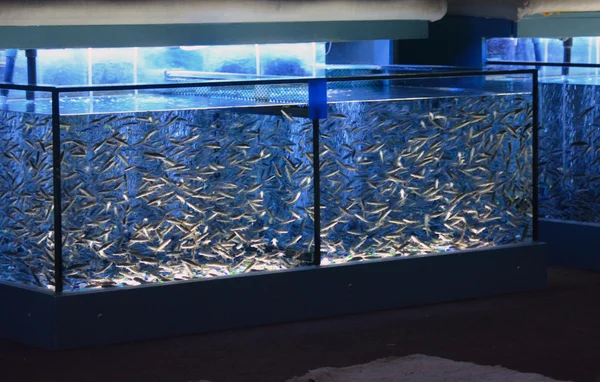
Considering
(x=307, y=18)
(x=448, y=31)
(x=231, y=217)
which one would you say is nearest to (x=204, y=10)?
(x=307, y=18)

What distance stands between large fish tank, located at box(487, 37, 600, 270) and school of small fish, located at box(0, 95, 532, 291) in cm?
107

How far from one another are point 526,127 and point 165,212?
113 inches

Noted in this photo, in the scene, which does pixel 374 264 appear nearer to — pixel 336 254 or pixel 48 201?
pixel 336 254

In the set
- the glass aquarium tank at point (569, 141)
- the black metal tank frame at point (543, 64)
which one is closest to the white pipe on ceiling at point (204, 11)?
the black metal tank frame at point (543, 64)

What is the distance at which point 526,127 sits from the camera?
27.0 feet

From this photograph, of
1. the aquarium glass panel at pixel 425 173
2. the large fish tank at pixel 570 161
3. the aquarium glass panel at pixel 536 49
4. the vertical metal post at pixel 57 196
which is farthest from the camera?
the aquarium glass panel at pixel 536 49

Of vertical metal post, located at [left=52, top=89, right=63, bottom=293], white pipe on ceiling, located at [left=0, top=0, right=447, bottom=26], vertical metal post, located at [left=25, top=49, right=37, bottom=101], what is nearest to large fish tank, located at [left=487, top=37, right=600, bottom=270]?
white pipe on ceiling, located at [left=0, top=0, right=447, bottom=26]

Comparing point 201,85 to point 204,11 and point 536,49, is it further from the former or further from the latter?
point 536,49

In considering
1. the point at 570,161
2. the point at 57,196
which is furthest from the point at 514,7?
the point at 57,196

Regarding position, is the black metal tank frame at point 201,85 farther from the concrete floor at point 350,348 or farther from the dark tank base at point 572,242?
the dark tank base at point 572,242

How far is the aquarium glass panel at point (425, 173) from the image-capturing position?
757 cm

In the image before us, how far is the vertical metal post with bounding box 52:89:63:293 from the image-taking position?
6.54 m

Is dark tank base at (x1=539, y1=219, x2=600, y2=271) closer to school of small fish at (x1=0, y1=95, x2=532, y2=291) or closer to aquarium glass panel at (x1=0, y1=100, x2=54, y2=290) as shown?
school of small fish at (x1=0, y1=95, x2=532, y2=291)

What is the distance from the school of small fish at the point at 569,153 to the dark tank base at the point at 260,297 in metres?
1.21
